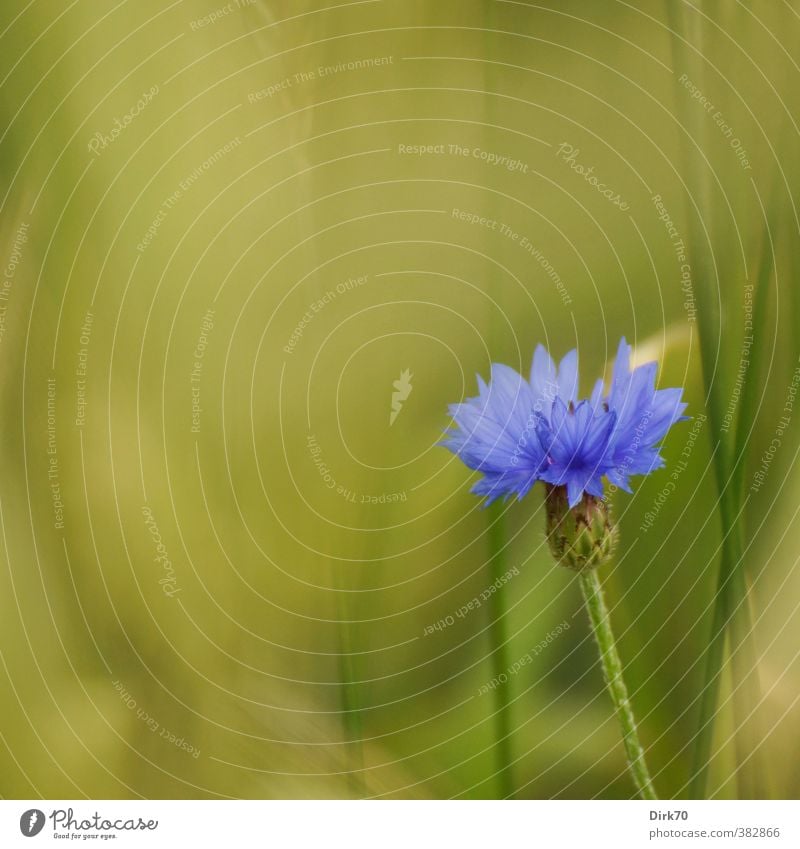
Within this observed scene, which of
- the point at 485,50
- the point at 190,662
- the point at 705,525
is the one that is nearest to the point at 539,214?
the point at 485,50

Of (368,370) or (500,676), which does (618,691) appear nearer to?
(500,676)

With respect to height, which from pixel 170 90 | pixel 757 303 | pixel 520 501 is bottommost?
pixel 520 501

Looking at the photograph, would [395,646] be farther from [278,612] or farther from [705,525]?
[705,525]

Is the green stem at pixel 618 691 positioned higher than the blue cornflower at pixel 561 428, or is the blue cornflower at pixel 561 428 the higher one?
the blue cornflower at pixel 561 428

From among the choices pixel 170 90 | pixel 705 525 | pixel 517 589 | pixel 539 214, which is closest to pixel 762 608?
pixel 705 525
